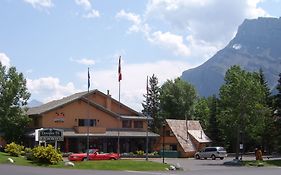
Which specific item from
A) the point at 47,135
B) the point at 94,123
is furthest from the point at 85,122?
the point at 47,135

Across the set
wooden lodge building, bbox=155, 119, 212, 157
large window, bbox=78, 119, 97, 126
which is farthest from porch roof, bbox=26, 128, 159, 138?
wooden lodge building, bbox=155, 119, 212, 157

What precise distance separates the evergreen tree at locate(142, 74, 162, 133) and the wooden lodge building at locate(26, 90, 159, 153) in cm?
2684

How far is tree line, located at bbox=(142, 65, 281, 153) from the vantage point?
5622 centimetres

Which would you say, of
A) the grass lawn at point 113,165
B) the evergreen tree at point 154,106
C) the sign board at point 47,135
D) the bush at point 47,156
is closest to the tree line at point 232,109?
the evergreen tree at point 154,106

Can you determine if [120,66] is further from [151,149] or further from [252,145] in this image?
[252,145]

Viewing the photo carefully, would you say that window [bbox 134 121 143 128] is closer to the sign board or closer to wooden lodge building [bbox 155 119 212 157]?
wooden lodge building [bbox 155 119 212 157]

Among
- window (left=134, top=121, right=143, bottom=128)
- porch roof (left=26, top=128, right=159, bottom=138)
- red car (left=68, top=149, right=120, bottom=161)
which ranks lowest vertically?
red car (left=68, top=149, right=120, bottom=161)

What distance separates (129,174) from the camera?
30.8m

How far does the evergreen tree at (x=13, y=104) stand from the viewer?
225ft

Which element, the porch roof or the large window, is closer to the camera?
the porch roof

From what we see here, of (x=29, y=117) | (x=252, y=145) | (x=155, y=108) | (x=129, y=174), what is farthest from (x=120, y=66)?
(x=155, y=108)

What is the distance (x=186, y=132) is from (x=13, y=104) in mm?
28353

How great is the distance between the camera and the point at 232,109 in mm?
56875

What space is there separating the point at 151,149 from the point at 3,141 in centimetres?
2363
